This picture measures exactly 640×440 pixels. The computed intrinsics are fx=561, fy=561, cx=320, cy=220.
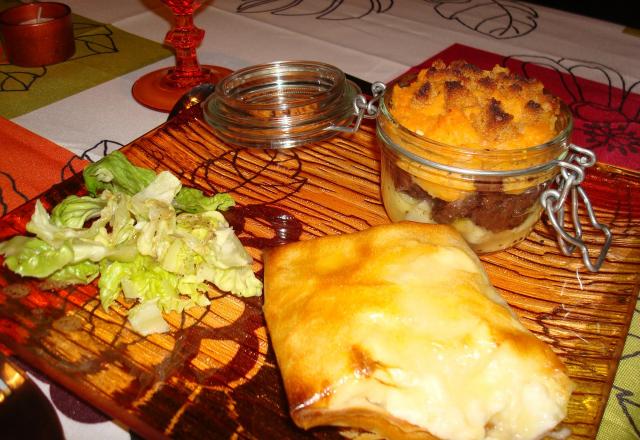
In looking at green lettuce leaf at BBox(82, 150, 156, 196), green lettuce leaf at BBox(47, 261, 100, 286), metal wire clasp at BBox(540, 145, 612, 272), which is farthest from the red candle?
metal wire clasp at BBox(540, 145, 612, 272)

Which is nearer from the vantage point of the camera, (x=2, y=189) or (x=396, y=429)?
(x=396, y=429)

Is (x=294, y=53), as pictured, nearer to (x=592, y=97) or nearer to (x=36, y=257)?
(x=592, y=97)

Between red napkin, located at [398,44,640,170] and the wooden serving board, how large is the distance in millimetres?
381

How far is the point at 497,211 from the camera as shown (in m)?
1.40

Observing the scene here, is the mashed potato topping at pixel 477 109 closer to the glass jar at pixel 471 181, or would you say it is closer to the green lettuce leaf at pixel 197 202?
the glass jar at pixel 471 181

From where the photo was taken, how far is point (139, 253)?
4.59ft

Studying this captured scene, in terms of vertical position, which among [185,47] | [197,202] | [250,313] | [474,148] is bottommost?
[250,313]

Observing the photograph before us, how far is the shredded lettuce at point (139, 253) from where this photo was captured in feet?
4.34

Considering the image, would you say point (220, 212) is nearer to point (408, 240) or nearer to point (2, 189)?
point (408, 240)

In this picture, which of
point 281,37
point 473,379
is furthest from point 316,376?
point 281,37

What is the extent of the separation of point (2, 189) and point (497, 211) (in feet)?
4.91

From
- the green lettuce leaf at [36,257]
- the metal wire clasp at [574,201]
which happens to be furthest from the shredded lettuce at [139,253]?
the metal wire clasp at [574,201]

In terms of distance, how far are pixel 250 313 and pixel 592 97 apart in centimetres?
180

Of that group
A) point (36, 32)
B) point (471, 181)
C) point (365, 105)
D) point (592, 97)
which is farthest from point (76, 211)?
point (592, 97)
